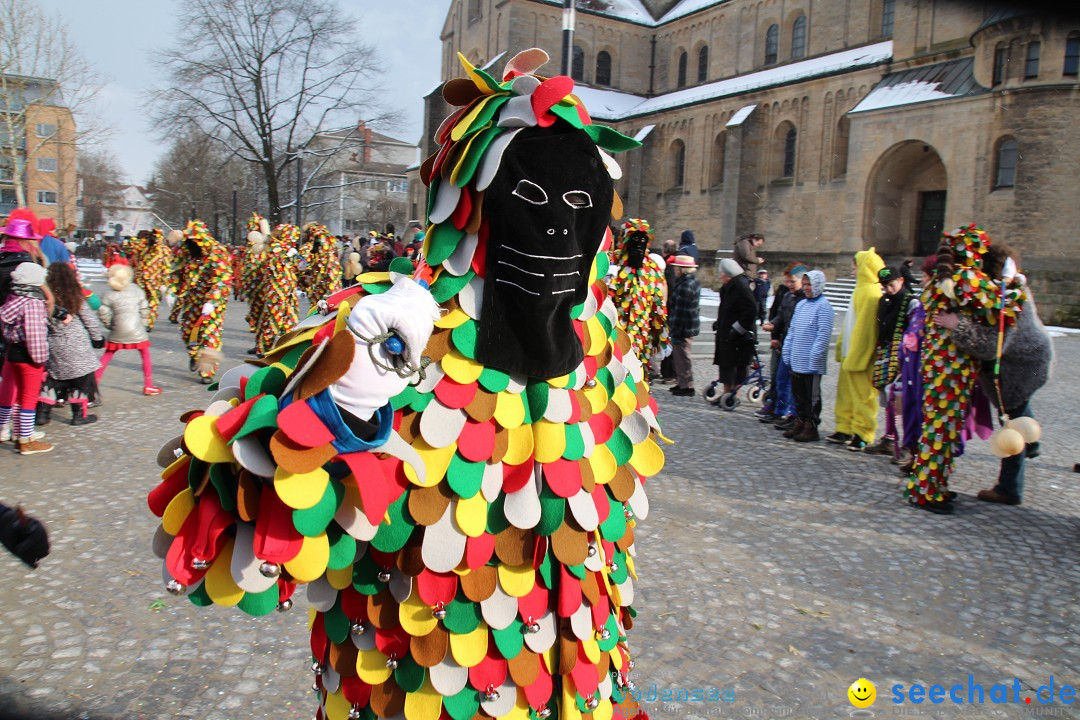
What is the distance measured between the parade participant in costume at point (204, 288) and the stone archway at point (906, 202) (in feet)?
84.8

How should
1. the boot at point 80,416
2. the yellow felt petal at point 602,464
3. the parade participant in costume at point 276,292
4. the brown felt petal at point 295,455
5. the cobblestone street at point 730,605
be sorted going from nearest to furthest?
A: the brown felt petal at point 295,455
the yellow felt petal at point 602,464
the cobblestone street at point 730,605
the boot at point 80,416
the parade participant in costume at point 276,292

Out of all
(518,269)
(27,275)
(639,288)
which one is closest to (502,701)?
(518,269)

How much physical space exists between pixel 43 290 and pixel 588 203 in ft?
20.6

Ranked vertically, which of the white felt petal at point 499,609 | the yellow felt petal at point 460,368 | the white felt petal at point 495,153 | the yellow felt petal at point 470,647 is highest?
the white felt petal at point 495,153

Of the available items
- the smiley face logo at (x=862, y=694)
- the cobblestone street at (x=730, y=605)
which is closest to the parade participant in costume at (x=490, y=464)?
the cobblestone street at (x=730, y=605)

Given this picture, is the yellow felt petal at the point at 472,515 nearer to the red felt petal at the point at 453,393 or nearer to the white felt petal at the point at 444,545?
the white felt petal at the point at 444,545

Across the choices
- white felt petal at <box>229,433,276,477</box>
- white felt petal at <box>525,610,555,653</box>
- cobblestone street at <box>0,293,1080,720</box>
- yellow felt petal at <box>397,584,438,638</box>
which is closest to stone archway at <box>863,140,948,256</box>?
cobblestone street at <box>0,293,1080,720</box>

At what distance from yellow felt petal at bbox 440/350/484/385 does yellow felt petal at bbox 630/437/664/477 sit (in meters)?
0.53

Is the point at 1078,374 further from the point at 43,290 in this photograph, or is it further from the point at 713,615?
the point at 43,290

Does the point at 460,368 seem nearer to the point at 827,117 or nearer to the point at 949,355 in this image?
the point at 949,355

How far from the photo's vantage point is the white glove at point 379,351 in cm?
143

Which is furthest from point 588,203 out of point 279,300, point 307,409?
point 279,300

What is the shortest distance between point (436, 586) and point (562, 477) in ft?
1.27

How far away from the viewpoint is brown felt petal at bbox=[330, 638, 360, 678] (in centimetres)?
177
